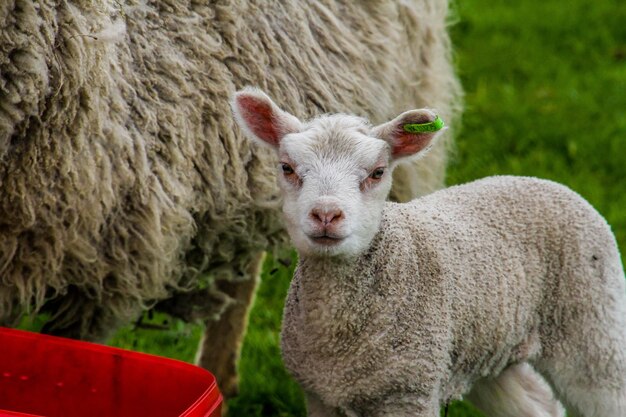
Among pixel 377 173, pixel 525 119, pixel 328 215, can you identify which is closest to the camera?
pixel 328 215

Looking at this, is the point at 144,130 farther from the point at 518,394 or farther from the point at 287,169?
the point at 518,394

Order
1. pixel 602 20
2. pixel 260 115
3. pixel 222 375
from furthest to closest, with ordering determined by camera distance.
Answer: pixel 602 20, pixel 222 375, pixel 260 115

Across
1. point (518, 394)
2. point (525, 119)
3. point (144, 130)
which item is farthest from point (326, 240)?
point (525, 119)

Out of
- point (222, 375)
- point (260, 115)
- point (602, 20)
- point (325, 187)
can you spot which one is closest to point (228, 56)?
point (260, 115)

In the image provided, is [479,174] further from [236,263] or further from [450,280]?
[450,280]

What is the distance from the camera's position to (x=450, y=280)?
301cm

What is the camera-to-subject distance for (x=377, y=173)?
2.83 metres

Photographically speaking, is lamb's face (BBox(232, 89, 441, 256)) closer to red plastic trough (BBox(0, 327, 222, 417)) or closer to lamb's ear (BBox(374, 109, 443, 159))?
lamb's ear (BBox(374, 109, 443, 159))

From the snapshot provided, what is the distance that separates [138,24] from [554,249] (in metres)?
1.35

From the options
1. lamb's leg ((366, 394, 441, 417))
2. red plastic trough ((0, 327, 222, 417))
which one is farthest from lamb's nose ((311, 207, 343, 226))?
red plastic trough ((0, 327, 222, 417))

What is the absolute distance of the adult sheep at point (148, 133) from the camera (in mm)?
3227

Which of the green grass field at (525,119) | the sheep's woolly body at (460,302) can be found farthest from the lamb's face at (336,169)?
the green grass field at (525,119)

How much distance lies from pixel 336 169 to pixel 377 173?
13 centimetres

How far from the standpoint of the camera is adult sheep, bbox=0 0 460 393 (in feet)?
10.6
